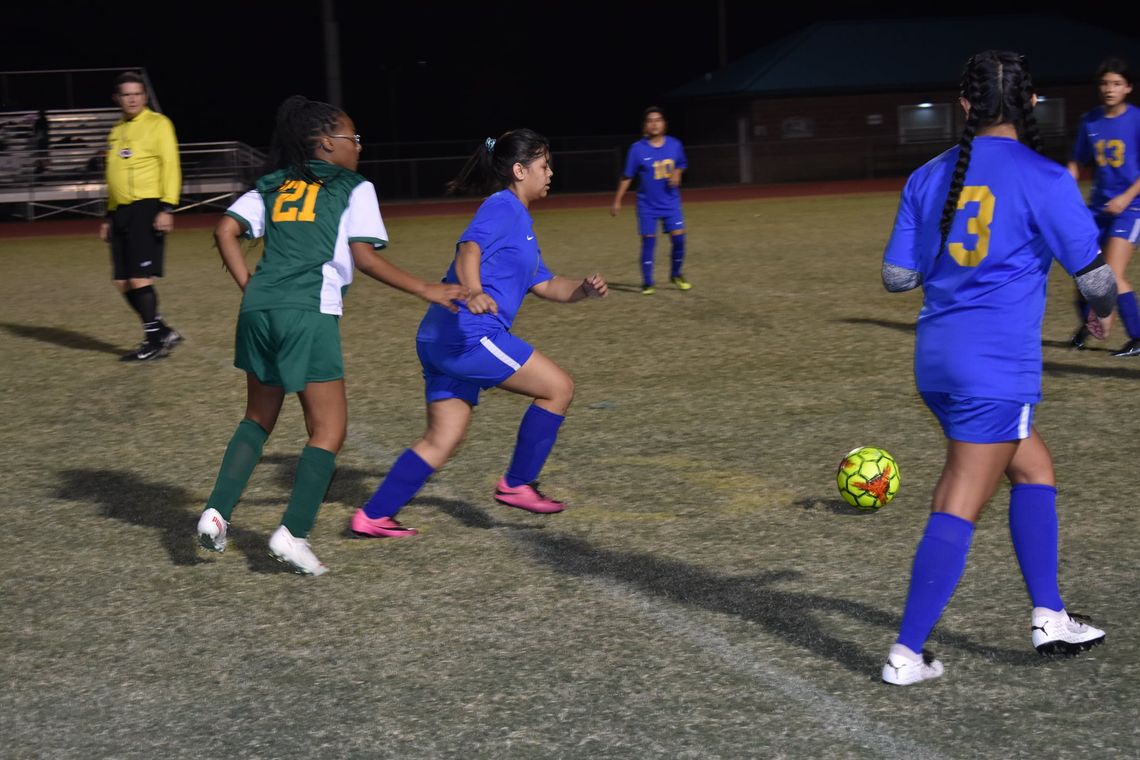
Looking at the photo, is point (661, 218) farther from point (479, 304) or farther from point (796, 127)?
point (796, 127)

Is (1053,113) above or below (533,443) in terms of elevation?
above

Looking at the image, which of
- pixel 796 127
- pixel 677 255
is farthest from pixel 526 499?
pixel 796 127

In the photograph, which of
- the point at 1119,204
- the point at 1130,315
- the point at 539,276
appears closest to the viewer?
the point at 539,276

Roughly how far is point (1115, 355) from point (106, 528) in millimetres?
6667

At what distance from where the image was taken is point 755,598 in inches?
189

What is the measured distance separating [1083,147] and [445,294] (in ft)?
20.2

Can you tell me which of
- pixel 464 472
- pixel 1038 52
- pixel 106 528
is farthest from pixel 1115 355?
pixel 1038 52

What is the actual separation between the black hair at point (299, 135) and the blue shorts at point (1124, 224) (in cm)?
610

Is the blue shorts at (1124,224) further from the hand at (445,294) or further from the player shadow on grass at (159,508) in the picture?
the player shadow on grass at (159,508)

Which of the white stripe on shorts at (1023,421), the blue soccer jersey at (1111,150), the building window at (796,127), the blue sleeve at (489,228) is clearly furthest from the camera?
the building window at (796,127)

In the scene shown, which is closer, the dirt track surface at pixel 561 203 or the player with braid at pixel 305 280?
the player with braid at pixel 305 280

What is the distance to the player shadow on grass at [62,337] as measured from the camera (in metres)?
11.5

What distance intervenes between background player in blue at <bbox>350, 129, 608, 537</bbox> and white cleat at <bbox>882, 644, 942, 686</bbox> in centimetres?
210

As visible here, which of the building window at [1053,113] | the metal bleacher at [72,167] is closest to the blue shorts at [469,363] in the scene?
the metal bleacher at [72,167]
